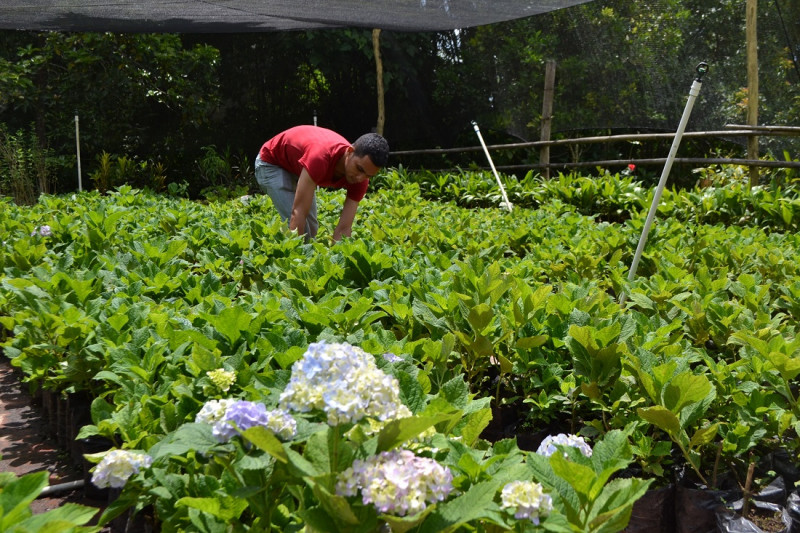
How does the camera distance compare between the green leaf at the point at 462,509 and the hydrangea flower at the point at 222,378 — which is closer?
the green leaf at the point at 462,509

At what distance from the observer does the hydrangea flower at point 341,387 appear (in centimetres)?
106

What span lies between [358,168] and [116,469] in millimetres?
3195

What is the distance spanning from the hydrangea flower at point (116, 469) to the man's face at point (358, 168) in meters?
3.04

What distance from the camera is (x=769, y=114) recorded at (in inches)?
346

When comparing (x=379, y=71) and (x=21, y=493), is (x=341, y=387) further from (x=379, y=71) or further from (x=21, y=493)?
(x=379, y=71)

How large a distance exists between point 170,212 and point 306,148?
4.83 feet

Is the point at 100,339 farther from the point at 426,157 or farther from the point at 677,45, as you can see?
the point at 426,157

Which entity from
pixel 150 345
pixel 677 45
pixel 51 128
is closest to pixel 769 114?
pixel 677 45

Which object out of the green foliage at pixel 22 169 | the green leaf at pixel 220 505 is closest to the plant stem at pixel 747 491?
the green leaf at pixel 220 505

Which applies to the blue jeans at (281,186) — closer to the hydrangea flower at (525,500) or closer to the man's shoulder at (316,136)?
the man's shoulder at (316,136)

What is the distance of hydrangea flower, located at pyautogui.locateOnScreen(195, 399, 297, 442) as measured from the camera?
1.15 m

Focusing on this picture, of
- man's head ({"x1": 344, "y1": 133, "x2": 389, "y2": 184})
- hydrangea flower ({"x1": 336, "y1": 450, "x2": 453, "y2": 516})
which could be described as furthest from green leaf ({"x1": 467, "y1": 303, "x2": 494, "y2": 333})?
man's head ({"x1": 344, "y1": 133, "x2": 389, "y2": 184})

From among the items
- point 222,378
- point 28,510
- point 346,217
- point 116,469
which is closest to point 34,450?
point 222,378

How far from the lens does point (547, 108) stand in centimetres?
1014
